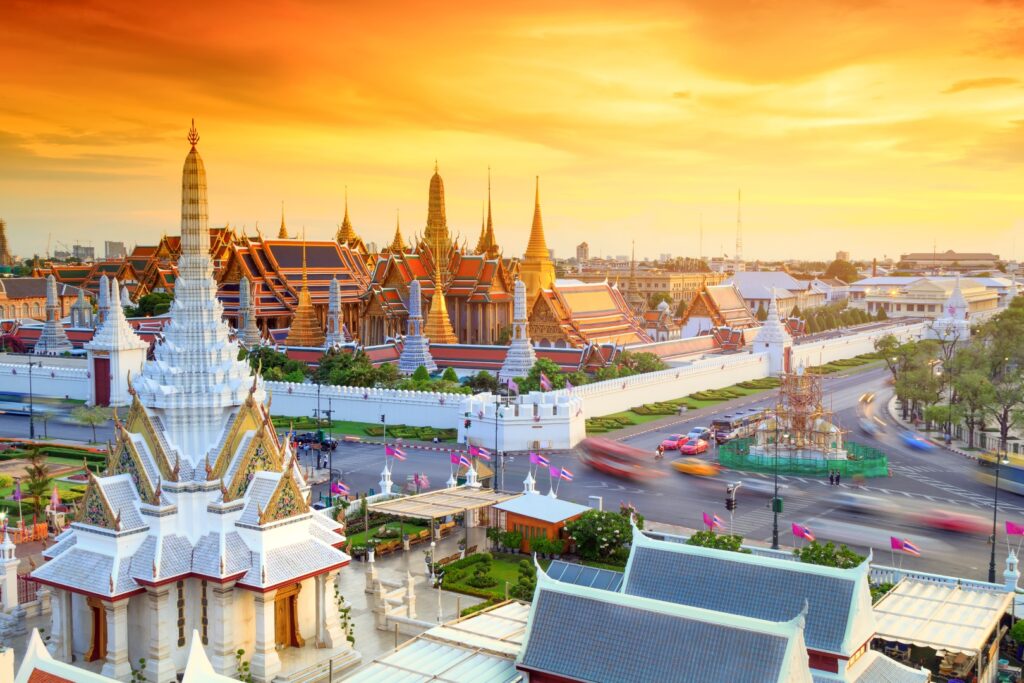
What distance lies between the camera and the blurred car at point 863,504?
37.8m

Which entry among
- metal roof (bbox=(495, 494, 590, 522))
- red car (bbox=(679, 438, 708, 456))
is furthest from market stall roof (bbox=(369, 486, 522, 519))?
red car (bbox=(679, 438, 708, 456))

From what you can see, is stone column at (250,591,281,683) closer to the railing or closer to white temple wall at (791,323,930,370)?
the railing

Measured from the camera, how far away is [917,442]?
51906mm

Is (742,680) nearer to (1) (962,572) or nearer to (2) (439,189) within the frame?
(1) (962,572)

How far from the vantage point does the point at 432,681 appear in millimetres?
19141

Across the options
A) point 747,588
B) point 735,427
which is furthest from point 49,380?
point 747,588

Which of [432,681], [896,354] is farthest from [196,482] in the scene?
[896,354]

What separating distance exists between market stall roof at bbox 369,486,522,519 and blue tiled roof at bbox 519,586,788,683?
1288 cm

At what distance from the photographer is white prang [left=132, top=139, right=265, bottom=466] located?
2500 centimetres

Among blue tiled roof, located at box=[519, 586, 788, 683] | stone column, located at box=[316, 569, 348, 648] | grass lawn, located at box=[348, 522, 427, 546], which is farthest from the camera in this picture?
grass lawn, located at box=[348, 522, 427, 546]

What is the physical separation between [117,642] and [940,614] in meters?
19.4

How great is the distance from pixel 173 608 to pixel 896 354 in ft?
193

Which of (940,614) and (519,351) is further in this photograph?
(519,351)

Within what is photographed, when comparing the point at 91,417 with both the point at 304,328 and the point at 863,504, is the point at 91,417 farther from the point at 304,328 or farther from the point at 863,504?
the point at 863,504
